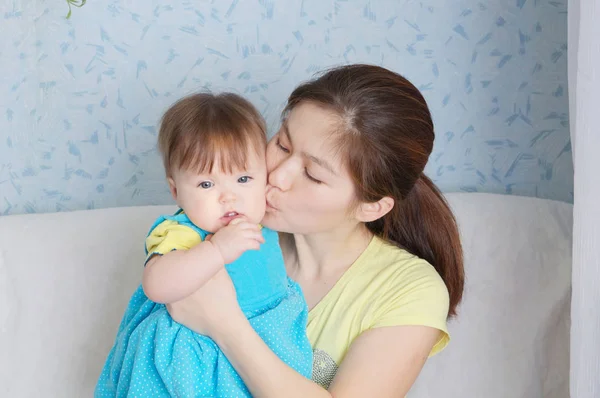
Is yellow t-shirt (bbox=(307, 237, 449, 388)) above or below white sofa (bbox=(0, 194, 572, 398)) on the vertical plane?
above

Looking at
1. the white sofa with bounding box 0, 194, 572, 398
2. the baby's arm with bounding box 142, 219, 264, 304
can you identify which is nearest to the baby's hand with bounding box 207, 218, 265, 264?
the baby's arm with bounding box 142, 219, 264, 304

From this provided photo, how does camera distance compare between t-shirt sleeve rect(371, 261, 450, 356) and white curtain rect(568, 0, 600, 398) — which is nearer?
white curtain rect(568, 0, 600, 398)

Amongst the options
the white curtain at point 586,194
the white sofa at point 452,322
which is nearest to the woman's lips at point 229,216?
the white curtain at point 586,194

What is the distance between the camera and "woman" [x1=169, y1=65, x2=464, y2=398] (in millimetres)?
1294

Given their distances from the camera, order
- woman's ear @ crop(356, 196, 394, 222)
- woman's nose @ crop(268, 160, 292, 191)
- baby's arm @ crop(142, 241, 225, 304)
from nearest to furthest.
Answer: baby's arm @ crop(142, 241, 225, 304) < woman's nose @ crop(268, 160, 292, 191) < woman's ear @ crop(356, 196, 394, 222)

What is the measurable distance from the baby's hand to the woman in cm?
9

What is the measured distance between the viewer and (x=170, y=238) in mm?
1268

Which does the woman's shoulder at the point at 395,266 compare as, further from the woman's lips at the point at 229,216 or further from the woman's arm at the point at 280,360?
the woman's lips at the point at 229,216

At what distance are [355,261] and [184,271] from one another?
0.43 metres

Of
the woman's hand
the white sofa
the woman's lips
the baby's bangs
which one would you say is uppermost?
the baby's bangs

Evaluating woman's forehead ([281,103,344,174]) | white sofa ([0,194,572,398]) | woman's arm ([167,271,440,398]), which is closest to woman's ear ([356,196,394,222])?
woman's forehead ([281,103,344,174])

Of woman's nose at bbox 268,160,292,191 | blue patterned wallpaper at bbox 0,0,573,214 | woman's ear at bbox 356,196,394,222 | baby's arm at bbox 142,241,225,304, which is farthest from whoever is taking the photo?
blue patterned wallpaper at bbox 0,0,573,214

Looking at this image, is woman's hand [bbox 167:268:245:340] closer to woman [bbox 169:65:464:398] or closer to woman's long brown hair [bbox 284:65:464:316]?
woman [bbox 169:65:464:398]

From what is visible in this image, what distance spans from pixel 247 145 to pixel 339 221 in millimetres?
272
